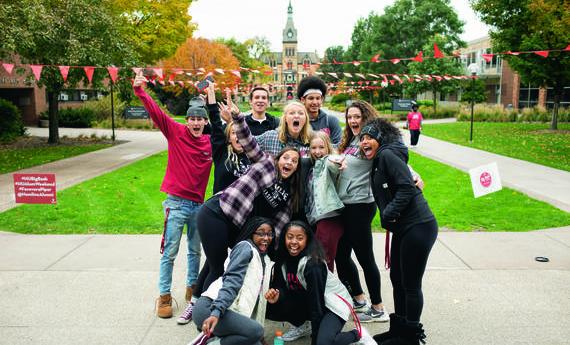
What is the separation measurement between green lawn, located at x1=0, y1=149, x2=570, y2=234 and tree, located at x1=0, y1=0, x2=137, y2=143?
4704mm

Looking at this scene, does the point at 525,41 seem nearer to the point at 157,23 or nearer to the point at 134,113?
the point at 157,23

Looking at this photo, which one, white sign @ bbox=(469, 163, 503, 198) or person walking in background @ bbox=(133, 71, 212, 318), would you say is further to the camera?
white sign @ bbox=(469, 163, 503, 198)

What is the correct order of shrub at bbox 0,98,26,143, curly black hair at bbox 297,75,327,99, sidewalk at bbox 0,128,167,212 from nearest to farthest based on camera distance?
curly black hair at bbox 297,75,327,99, sidewalk at bbox 0,128,167,212, shrub at bbox 0,98,26,143

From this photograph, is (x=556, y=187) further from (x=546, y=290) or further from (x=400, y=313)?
(x=400, y=313)

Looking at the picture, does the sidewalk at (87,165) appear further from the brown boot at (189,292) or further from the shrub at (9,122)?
the brown boot at (189,292)

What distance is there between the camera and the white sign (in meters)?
5.92

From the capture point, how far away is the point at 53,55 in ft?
48.0

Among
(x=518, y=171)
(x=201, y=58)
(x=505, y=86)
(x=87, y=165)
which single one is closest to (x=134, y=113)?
(x=87, y=165)

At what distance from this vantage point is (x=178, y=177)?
4.55 meters

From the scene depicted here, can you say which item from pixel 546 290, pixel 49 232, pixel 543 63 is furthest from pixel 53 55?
pixel 543 63

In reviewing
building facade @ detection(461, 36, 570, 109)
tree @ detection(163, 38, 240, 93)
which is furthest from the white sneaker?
tree @ detection(163, 38, 240, 93)

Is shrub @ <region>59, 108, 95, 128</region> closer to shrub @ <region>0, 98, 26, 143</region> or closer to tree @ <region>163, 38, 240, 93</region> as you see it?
shrub @ <region>0, 98, 26, 143</region>

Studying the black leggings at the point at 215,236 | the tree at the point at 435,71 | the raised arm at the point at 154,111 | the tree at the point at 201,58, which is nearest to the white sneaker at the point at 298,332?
the black leggings at the point at 215,236

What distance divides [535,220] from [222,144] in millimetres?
5645
